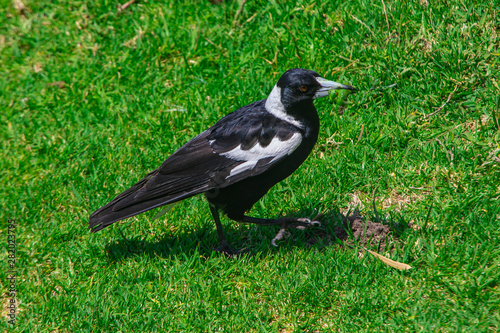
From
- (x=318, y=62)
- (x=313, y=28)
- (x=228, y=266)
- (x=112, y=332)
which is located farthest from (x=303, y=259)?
(x=313, y=28)

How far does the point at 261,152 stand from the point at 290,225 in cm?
60

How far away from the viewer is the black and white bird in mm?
3553

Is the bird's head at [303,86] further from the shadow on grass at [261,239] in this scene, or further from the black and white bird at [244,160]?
the shadow on grass at [261,239]

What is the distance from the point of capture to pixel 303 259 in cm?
355

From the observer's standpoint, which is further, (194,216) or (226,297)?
(194,216)

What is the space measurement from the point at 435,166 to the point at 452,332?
4.51 ft

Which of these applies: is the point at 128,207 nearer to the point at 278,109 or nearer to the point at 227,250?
the point at 227,250

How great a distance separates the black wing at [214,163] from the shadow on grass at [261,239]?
374 mm

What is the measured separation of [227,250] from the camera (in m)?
3.83

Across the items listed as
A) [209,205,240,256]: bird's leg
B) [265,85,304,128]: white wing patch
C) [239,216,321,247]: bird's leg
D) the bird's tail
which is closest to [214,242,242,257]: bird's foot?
[209,205,240,256]: bird's leg

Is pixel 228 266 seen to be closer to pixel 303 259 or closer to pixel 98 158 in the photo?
pixel 303 259

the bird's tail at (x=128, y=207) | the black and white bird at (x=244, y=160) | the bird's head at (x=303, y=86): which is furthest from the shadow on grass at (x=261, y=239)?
the bird's head at (x=303, y=86)

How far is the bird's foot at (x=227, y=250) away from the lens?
3793mm

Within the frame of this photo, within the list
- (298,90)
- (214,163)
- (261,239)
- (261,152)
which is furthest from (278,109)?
(261,239)
